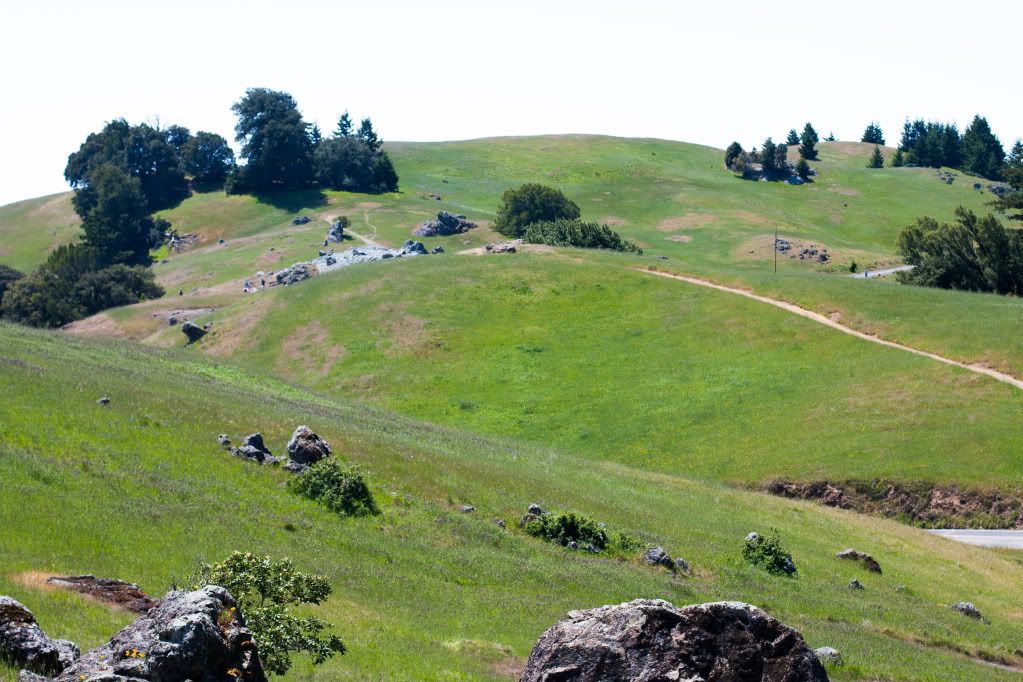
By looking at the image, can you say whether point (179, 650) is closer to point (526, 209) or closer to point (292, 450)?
point (292, 450)

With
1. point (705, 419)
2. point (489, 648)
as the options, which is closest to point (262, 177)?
point (705, 419)

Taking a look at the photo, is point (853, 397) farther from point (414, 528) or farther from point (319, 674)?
point (319, 674)

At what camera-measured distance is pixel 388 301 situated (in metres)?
94.5

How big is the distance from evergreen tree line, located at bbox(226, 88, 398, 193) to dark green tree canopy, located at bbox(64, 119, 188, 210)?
400 inches

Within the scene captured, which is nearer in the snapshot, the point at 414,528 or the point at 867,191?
the point at 414,528

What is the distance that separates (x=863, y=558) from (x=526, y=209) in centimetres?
9357

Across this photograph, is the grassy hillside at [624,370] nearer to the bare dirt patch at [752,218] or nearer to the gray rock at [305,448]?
the gray rock at [305,448]

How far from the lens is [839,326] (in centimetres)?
7956

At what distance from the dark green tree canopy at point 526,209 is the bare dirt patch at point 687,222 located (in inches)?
968

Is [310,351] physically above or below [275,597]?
below

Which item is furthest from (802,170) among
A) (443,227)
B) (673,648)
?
(673,648)

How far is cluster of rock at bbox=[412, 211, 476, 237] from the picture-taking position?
427ft

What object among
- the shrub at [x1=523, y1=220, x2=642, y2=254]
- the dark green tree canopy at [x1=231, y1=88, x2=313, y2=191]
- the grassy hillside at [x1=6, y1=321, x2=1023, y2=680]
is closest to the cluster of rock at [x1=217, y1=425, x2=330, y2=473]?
the grassy hillside at [x1=6, y1=321, x2=1023, y2=680]

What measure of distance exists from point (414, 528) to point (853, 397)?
4023 cm
